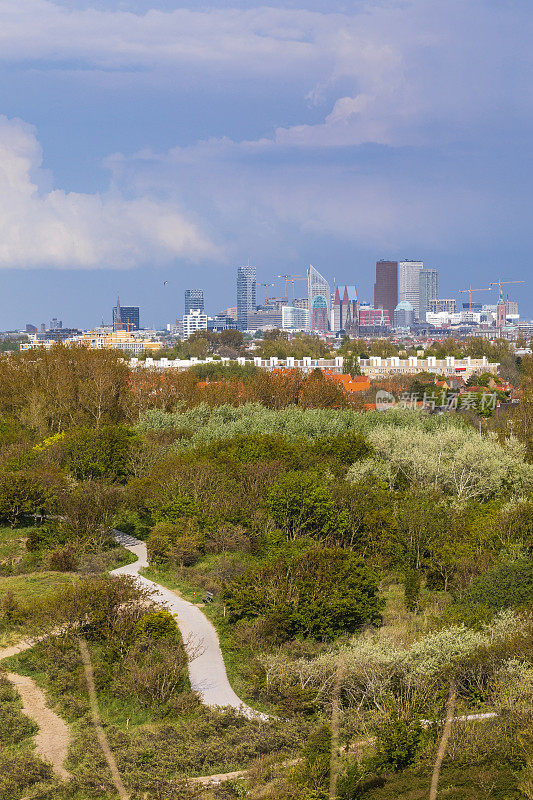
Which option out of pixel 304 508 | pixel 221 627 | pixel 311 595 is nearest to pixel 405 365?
pixel 304 508

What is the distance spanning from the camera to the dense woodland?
9.27 metres

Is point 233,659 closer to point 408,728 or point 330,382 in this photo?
point 408,728

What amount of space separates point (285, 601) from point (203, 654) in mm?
1408

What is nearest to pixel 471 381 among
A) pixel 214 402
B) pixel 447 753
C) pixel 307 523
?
pixel 214 402

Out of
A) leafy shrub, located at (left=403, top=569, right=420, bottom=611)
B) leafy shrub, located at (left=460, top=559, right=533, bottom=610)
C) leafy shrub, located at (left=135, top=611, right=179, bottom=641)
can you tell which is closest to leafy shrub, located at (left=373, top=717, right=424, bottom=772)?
leafy shrub, located at (left=135, top=611, right=179, bottom=641)

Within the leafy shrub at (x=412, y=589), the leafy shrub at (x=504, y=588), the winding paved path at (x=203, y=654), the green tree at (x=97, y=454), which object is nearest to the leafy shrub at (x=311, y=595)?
the winding paved path at (x=203, y=654)

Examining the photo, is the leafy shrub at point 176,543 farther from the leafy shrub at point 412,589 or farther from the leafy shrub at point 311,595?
the leafy shrub at point 412,589

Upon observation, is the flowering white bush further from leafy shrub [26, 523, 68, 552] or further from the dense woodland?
leafy shrub [26, 523, 68, 552]

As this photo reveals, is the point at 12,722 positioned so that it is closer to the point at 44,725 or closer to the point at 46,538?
the point at 44,725

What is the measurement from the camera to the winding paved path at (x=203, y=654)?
1118 cm

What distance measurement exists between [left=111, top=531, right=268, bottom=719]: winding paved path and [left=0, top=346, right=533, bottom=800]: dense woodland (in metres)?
0.21

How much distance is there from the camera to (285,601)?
12953mm

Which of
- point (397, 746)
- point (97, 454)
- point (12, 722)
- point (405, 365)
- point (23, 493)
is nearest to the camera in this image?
point (397, 746)

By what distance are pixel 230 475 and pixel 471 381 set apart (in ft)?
142
